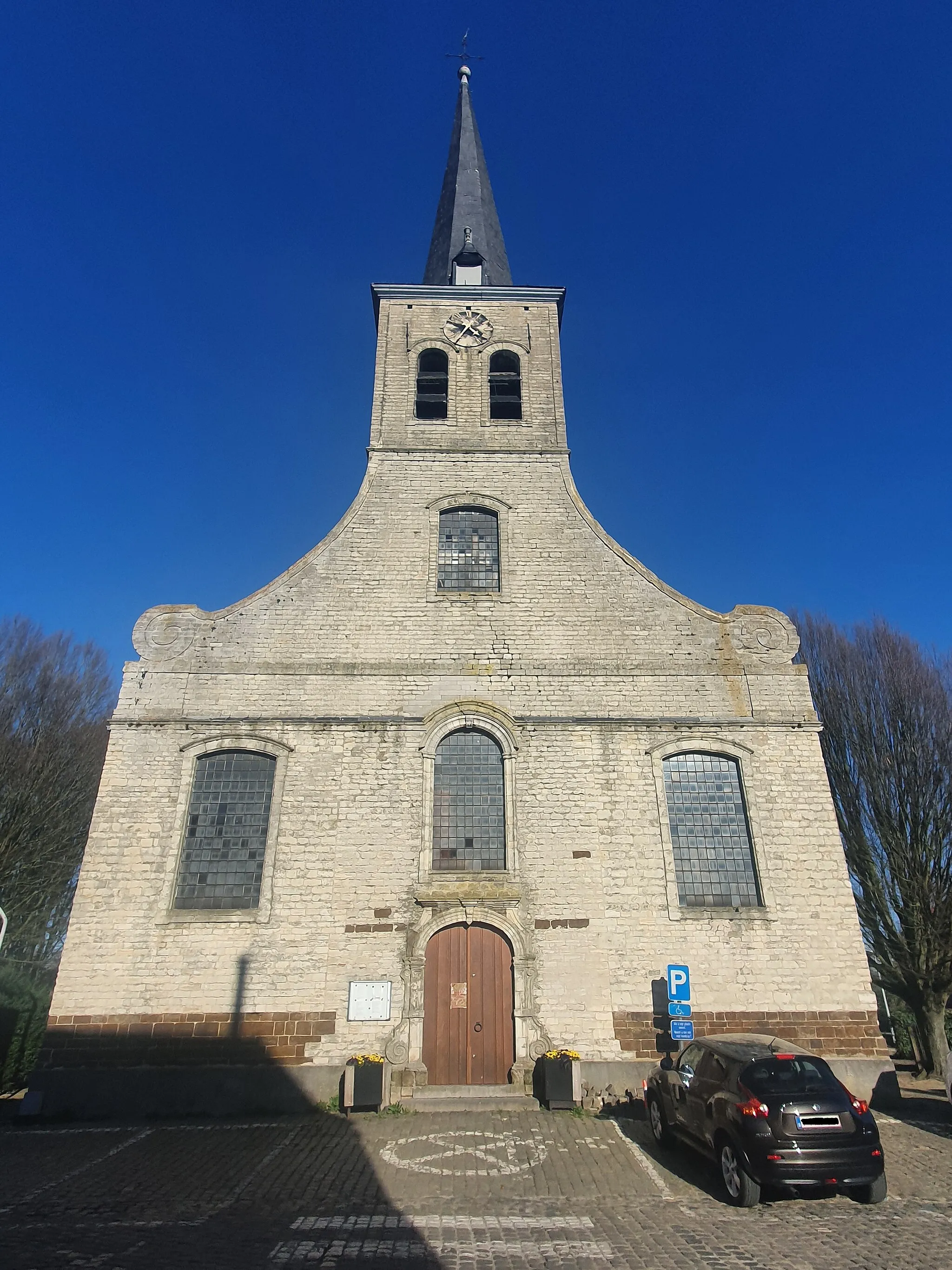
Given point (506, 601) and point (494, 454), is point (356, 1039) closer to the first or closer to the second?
point (506, 601)

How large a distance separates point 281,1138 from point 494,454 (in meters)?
11.5

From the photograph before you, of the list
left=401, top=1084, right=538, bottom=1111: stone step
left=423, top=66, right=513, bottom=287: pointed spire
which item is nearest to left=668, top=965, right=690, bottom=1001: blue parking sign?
left=401, top=1084, right=538, bottom=1111: stone step

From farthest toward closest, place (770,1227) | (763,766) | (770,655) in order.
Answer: (770,655), (763,766), (770,1227)

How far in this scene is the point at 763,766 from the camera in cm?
1101

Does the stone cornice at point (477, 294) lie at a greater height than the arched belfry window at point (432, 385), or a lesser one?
greater

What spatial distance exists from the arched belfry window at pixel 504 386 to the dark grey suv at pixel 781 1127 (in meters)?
12.4

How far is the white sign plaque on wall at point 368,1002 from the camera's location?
9.52 metres

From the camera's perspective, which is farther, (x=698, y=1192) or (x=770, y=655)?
(x=770, y=655)

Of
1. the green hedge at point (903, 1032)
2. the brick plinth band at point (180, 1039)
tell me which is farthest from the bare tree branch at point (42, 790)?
the green hedge at point (903, 1032)

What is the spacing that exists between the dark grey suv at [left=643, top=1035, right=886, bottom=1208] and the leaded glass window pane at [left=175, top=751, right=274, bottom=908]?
648cm

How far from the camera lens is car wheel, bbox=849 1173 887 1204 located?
5.88 m

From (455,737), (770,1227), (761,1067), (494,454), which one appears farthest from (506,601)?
(770,1227)

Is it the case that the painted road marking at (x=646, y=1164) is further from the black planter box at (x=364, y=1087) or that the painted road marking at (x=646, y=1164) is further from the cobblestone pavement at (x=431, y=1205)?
the black planter box at (x=364, y=1087)

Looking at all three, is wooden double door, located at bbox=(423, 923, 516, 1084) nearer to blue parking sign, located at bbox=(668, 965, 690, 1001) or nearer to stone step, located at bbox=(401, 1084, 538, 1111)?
stone step, located at bbox=(401, 1084, 538, 1111)
